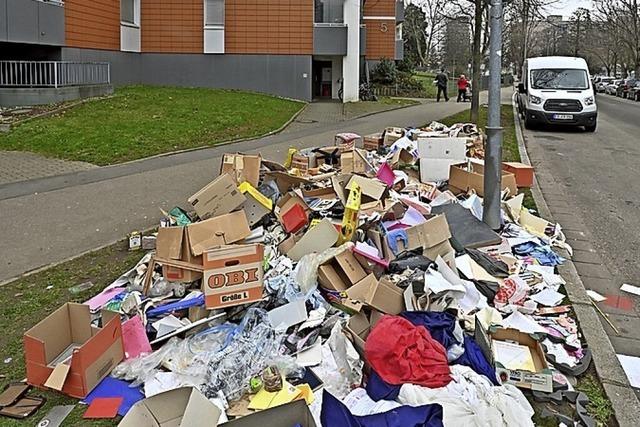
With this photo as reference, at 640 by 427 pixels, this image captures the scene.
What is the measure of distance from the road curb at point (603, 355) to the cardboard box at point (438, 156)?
2.71 metres

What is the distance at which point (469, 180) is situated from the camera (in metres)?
8.23

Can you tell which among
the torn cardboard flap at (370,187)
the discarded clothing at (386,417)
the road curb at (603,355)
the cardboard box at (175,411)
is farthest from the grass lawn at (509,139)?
the cardboard box at (175,411)

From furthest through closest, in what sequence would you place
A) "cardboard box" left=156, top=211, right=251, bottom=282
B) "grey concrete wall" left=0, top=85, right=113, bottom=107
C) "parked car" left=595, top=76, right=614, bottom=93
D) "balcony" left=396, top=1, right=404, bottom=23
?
"parked car" left=595, top=76, right=614, bottom=93
"balcony" left=396, top=1, right=404, bottom=23
"grey concrete wall" left=0, top=85, right=113, bottom=107
"cardboard box" left=156, top=211, right=251, bottom=282

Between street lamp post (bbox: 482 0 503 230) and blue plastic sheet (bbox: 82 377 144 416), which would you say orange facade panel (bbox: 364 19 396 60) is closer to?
street lamp post (bbox: 482 0 503 230)

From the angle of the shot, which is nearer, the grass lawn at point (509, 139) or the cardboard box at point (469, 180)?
the cardboard box at point (469, 180)

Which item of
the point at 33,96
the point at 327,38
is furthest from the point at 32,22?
the point at 327,38

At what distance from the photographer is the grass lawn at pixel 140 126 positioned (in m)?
13.7

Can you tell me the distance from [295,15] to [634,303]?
24922 mm

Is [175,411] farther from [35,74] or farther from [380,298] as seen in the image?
[35,74]

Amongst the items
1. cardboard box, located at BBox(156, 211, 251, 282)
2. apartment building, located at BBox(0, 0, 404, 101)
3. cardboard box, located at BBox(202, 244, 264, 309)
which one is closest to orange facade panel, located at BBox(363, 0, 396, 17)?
apartment building, located at BBox(0, 0, 404, 101)

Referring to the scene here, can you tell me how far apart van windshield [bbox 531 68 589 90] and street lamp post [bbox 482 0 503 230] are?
601 inches

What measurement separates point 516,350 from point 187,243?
2651 mm

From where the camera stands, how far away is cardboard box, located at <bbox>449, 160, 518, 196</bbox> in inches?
321

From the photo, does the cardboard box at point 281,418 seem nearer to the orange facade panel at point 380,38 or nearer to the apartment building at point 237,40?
the apartment building at point 237,40
